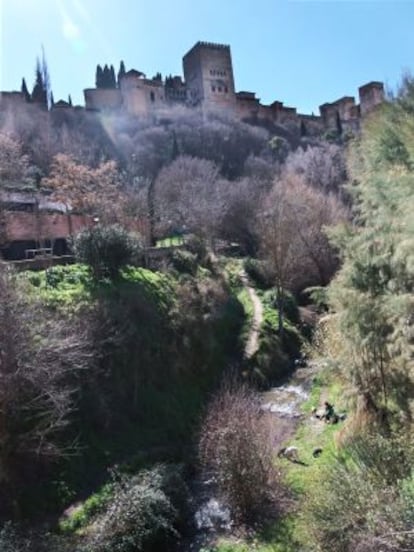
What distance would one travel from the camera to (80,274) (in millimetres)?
18016

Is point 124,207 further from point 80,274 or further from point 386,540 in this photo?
point 386,540

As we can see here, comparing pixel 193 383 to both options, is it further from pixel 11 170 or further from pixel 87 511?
pixel 11 170

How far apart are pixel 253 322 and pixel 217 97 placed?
52.8m

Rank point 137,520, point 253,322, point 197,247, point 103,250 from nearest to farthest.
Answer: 1. point 137,520
2. point 103,250
3. point 253,322
4. point 197,247

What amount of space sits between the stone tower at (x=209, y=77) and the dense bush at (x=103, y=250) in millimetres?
51639

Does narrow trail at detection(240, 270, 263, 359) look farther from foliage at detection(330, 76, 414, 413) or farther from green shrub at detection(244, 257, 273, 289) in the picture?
foliage at detection(330, 76, 414, 413)

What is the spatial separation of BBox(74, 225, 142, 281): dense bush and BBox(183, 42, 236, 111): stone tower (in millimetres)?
51639

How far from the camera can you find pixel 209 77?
68.1 metres

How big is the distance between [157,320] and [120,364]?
288 centimetres

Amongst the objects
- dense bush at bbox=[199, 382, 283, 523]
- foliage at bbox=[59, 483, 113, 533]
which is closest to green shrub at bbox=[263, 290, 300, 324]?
dense bush at bbox=[199, 382, 283, 523]

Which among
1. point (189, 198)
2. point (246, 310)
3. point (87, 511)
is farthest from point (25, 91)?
point (87, 511)

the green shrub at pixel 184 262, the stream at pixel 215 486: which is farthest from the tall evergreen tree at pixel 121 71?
the stream at pixel 215 486

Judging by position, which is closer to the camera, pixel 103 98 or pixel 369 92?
pixel 103 98

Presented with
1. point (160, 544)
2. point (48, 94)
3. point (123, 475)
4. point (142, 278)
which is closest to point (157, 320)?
point (142, 278)
